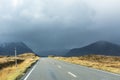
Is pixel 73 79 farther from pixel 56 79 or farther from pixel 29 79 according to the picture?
pixel 29 79

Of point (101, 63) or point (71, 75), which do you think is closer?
point (71, 75)

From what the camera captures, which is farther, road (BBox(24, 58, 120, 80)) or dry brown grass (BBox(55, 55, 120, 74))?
dry brown grass (BBox(55, 55, 120, 74))

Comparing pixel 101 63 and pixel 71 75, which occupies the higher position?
pixel 101 63

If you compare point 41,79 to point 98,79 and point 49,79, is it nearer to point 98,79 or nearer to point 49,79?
point 49,79

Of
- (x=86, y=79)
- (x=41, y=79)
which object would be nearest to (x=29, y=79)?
(x=41, y=79)

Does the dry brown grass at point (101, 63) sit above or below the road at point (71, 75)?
above

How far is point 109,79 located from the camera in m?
19.0

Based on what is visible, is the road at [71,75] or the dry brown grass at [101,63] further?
the dry brown grass at [101,63]

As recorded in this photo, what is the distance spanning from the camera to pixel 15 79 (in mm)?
20609

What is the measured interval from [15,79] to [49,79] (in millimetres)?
2851

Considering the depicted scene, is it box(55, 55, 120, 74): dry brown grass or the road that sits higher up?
box(55, 55, 120, 74): dry brown grass

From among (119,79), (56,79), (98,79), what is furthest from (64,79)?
(119,79)

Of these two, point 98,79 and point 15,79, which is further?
point 15,79

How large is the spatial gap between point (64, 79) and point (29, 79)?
2.75m
